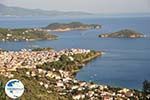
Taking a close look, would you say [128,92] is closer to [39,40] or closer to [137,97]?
[137,97]

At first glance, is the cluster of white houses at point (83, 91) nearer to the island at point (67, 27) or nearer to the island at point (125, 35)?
the island at point (125, 35)

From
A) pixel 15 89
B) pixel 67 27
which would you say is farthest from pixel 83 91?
pixel 67 27

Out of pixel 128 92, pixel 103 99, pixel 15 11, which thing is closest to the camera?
pixel 103 99

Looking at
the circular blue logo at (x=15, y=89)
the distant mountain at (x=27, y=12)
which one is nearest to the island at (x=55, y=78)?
the circular blue logo at (x=15, y=89)

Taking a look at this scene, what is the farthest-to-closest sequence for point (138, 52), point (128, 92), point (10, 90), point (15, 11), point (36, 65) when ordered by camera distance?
point (15, 11), point (138, 52), point (36, 65), point (128, 92), point (10, 90)

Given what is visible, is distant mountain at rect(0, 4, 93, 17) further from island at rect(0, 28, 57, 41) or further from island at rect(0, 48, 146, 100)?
island at rect(0, 48, 146, 100)

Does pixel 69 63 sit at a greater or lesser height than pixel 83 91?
lesser

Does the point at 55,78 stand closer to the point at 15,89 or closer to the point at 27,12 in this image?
the point at 15,89

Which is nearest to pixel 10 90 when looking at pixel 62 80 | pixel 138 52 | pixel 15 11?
pixel 62 80
